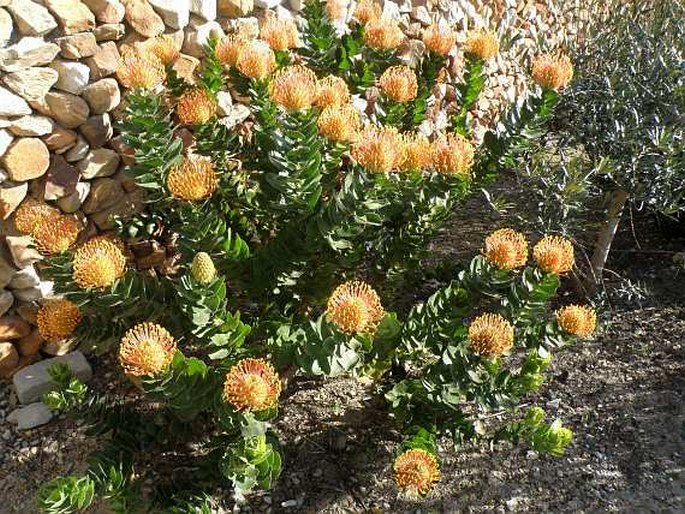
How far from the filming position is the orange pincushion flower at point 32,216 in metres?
2.12

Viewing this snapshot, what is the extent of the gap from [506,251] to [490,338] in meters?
0.30

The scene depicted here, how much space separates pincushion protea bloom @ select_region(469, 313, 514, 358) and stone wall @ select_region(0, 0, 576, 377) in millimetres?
1587

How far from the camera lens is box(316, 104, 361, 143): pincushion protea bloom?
203 cm

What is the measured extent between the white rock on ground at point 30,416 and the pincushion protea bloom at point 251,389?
129 cm

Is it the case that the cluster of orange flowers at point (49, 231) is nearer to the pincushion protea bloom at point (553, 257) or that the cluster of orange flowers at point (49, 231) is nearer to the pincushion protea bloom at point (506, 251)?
the pincushion protea bloom at point (506, 251)

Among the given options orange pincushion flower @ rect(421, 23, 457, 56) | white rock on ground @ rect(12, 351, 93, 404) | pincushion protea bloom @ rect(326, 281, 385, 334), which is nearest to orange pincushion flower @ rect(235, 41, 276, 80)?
orange pincushion flower @ rect(421, 23, 457, 56)

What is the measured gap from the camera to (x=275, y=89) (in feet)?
6.47

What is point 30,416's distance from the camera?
8.69 ft

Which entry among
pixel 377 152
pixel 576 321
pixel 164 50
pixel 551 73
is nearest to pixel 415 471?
pixel 576 321

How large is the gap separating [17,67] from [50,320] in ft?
2.99

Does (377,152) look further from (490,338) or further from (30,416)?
(30,416)

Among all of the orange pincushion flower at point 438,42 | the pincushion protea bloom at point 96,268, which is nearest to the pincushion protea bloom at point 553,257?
the orange pincushion flower at point 438,42

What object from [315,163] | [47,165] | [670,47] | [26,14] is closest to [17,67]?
[26,14]

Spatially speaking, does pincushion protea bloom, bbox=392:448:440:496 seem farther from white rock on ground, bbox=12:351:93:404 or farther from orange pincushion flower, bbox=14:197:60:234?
white rock on ground, bbox=12:351:93:404
